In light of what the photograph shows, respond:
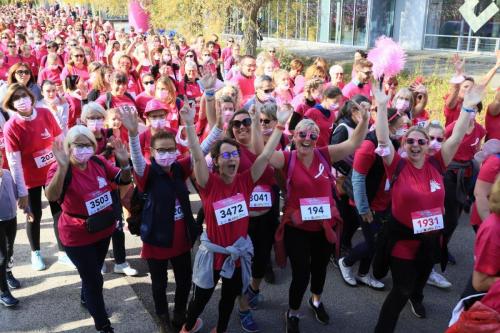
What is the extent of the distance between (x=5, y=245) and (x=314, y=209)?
2818 mm

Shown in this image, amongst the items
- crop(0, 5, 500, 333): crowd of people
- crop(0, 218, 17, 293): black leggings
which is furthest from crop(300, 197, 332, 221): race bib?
crop(0, 218, 17, 293): black leggings

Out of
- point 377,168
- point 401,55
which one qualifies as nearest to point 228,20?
point 401,55

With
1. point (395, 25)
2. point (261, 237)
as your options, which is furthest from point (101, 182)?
point (395, 25)

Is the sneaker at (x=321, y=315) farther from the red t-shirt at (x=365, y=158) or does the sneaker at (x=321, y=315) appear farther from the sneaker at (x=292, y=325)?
the red t-shirt at (x=365, y=158)

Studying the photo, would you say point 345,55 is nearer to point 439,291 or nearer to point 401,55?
point 401,55

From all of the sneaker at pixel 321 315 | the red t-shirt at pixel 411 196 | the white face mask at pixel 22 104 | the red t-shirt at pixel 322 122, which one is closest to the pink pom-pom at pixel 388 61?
the red t-shirt at pixel 322 122

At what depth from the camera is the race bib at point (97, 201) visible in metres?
3.63

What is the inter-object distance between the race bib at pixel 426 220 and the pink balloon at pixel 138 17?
786 inches

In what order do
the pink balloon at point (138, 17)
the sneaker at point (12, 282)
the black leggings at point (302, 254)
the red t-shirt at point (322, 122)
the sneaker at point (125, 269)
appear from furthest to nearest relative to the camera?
1. the pink balloon at point (138, 17)
2. the red t-shirt at point (322, 122)
3. the sneaker at point (125, 269)
4. the sneaker at point (12, 282)
5. the black leggings at point (302, 254)

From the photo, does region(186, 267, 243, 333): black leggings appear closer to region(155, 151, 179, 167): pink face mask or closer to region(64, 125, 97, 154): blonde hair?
region(155, 151, 179, 167): pink face mask

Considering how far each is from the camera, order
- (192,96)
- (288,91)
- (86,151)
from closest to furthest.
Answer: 1. (86,151)
2. (288,91)
3. (192,96)

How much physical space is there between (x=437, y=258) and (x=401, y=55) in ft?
10.1

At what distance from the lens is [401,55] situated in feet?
19.1

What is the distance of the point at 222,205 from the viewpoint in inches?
134
